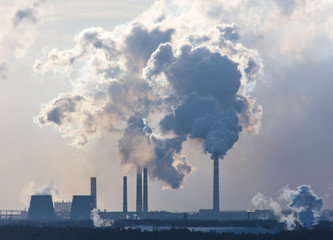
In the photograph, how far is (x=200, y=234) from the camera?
99500 millimetres

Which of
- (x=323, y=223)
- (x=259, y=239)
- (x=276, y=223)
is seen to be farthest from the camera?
(x=276, y=223)

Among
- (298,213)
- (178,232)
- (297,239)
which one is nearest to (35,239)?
(178,232)

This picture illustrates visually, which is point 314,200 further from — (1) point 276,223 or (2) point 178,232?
(1) point 276,223

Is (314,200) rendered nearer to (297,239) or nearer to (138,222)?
(297,239)

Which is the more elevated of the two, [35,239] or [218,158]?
[218,158]

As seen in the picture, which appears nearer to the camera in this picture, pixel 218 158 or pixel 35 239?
pixel 35 239

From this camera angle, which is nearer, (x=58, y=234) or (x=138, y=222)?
(x=58, y=234)

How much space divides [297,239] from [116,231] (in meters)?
29.0

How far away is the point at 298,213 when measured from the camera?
12044 centimetres

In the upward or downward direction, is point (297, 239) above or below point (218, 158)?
below

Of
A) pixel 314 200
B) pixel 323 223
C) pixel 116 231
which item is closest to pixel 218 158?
pixel 323 223

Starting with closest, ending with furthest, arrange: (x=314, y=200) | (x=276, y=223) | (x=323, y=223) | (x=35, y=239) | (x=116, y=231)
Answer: (x=35, y=239), (x=116, y=231), (x=314, y=200), (x=323, y=223), (x=276, y=223)

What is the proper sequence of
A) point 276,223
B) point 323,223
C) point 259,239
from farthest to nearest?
point 276,223, point 323,223, point 259,239

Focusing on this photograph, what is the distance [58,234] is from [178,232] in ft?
58.9
